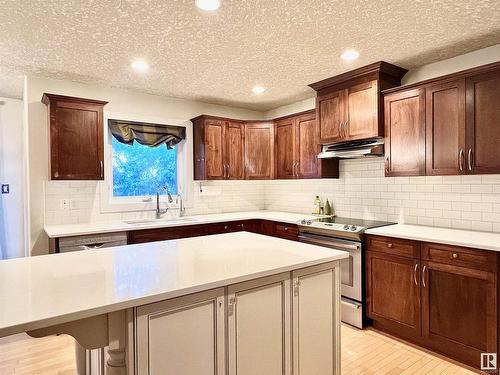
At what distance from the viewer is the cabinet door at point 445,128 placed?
105 inches

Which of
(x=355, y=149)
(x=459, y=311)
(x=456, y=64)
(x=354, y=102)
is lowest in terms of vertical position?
(x=459, y=311)

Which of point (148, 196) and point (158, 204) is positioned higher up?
point (148, 196)

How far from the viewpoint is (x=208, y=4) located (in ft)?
6.71

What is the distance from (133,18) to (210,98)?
2185 mm

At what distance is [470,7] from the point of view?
2115 mm

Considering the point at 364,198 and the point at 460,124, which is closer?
the point at 460,124

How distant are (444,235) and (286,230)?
Result: 5.70 feet

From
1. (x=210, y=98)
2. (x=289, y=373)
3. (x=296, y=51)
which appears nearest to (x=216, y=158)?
(x=210, y=98)

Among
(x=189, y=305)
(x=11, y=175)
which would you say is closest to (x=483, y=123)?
(x=189, y=305)

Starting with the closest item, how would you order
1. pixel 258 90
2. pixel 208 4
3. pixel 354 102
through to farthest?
pixel 208 4 < pixel 354 102 < pixel 258 90

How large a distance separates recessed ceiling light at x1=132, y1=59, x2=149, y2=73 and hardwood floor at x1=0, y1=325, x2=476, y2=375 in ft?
Answer: 8.54

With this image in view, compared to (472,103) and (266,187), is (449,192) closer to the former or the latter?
(472,103)

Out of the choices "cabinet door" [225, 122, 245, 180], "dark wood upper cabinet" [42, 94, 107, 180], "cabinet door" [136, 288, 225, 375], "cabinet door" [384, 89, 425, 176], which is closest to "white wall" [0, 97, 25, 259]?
"dark wood upper cabinet" [42, 94, 107, 180]

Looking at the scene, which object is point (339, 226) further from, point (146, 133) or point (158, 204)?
point (146, 133)
